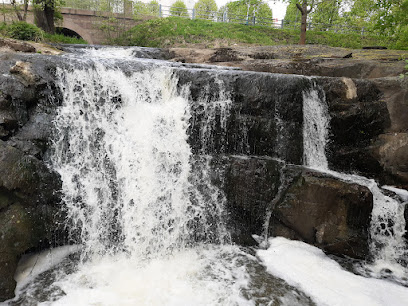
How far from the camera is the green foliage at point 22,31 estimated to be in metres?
9.68

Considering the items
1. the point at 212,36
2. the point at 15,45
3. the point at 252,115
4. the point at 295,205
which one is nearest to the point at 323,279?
the point at 295,205

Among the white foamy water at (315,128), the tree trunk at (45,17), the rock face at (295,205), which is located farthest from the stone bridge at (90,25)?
the rock face at (295,205)

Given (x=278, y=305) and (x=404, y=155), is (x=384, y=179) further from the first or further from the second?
(x=278, y=305)

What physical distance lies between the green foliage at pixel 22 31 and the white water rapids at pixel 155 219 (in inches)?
218

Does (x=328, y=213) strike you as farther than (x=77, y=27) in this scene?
No

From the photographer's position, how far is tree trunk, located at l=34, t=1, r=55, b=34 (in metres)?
12.7

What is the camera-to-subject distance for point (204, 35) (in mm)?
16719

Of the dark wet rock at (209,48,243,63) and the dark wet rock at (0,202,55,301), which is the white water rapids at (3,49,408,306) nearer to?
the dark wet rock at (0,202,55,301)

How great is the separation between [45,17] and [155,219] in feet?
40.1

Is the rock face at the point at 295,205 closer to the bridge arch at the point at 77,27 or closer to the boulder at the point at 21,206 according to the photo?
the boulder at the point at 21,206

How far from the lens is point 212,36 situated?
16812 mm

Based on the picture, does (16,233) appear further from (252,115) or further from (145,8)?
(145,8)

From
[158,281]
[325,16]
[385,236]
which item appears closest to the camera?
Result: [158,281]

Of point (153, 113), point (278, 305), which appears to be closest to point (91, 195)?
point (153, 113)
